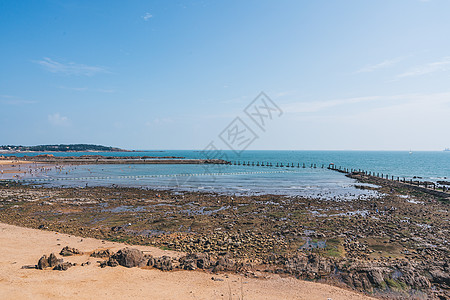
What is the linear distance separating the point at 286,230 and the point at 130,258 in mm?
10229

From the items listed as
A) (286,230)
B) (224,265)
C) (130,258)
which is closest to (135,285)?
(130,258)

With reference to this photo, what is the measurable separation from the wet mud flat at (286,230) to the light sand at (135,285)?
102 centimetres

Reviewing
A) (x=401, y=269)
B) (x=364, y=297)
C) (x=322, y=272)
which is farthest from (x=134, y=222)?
(x=401, y=269)

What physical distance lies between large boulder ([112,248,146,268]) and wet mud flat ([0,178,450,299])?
97.2 inches

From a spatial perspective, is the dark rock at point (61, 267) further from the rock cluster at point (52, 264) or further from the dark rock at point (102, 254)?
the dark rock at point (102, 254)

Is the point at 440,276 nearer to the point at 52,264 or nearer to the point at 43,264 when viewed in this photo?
the point at 52,264

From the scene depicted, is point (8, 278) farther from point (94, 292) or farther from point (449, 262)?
point (449, 262)

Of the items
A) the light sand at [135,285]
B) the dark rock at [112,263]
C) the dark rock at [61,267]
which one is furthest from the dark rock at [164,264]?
the dark rock at [61,267]

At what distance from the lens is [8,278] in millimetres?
9438

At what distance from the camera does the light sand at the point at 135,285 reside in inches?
347

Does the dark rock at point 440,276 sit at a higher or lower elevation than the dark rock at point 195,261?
lower

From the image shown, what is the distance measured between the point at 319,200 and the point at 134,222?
66.0 feet

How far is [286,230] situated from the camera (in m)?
17.0

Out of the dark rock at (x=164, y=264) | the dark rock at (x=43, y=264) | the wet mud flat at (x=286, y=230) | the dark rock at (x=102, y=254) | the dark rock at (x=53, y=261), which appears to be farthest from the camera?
the dark rock at (x=102, y=254)
